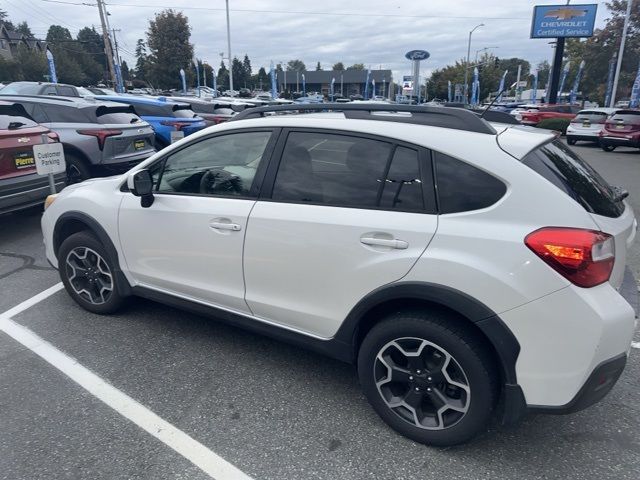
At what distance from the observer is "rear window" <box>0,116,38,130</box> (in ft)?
19.0

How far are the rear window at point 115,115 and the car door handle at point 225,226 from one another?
19.3 ft

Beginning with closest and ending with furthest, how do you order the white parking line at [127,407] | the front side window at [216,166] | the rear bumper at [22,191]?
the white parking line at [127,407] → the front side window at [216,166] → the rear bumper at [22,191]

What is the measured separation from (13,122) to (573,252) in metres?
6.43

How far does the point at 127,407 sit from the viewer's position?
2795mm

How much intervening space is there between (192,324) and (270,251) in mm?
1438

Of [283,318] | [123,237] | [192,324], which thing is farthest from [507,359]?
[123,237]

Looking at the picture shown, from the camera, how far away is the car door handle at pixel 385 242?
7.68 feet

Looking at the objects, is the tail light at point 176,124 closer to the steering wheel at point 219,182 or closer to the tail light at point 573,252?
the steering wheel at point 219,182

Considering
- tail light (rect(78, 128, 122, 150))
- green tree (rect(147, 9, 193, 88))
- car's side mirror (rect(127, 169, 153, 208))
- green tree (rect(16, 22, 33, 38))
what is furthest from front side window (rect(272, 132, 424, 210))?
green tree (rect(16, 22, 33, 38))

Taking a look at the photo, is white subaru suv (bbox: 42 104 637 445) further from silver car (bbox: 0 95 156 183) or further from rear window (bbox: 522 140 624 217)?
silver car (bbox: 0 95 156 183)

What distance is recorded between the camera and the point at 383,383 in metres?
2.54

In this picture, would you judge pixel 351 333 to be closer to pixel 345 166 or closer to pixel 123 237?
pixel 345 166

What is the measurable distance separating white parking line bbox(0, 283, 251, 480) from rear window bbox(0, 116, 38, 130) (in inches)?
116

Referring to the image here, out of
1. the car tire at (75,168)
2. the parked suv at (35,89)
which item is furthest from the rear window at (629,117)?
the parked suv at (35,89)
